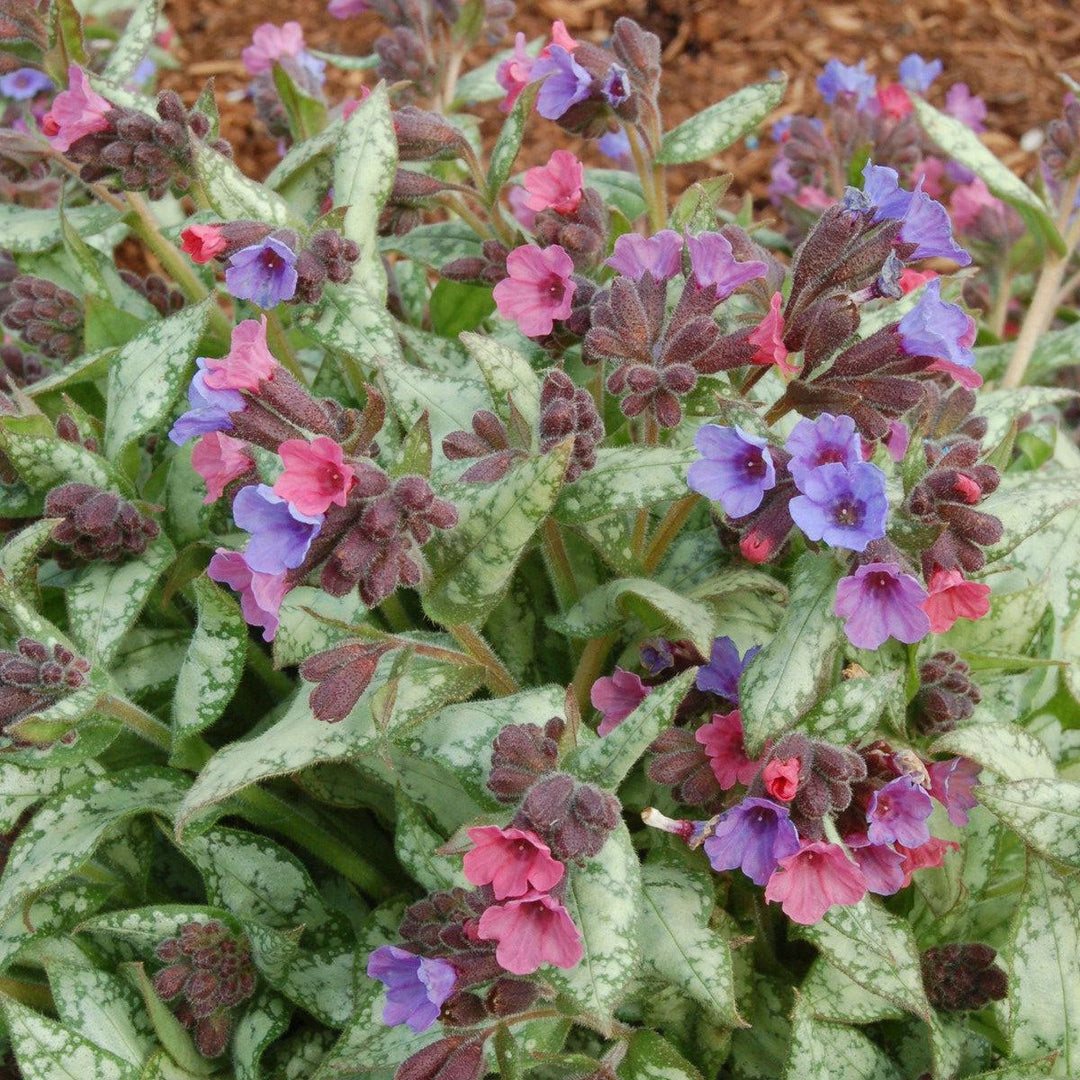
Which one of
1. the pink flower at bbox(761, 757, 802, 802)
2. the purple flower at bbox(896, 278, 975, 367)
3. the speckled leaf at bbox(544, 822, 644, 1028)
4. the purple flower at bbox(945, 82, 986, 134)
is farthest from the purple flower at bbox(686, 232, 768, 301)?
the purple flower at bbox(945, 82, 986, 134)

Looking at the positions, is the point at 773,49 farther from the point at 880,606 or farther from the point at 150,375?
the point at 880,606

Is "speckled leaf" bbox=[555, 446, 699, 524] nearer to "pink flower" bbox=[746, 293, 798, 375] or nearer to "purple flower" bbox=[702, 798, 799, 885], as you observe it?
"pink flower" bbox=[746, 293, 798, 375]

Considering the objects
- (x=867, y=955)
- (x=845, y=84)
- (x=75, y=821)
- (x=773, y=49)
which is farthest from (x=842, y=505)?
(x=773, y=49)

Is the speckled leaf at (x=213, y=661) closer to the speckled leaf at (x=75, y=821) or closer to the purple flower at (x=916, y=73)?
the speckled leaf at (x=75, y=821)

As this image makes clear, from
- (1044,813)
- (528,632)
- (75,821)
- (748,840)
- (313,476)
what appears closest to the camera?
(313,476)

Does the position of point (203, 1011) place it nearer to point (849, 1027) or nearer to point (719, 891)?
point (719, 891)

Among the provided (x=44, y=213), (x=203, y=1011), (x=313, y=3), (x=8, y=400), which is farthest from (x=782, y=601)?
(x=313, y=3)
